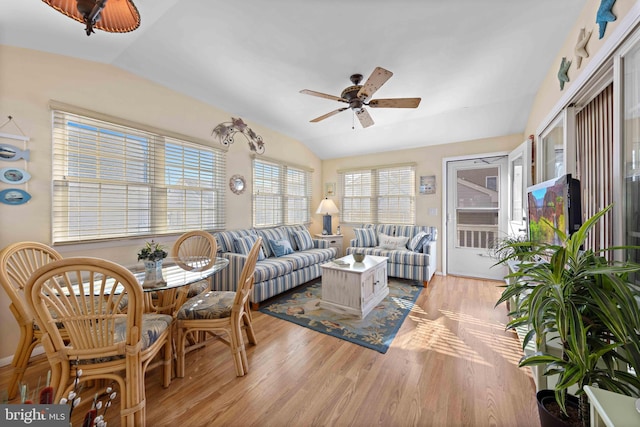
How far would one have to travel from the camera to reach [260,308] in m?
3.05

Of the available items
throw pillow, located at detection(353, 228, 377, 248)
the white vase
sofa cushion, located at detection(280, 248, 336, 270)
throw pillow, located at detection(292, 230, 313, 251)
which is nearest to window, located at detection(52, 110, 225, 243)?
the white vase

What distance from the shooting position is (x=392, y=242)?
4492mm

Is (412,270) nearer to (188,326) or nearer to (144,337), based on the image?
(188,326)

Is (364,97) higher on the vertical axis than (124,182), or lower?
higher

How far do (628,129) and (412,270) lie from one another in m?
2.95

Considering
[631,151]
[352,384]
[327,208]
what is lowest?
[352,384]

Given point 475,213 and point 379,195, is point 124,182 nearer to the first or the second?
point 379,195

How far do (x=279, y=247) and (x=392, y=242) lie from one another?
206 cm

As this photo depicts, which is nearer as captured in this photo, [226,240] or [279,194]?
[226,240]

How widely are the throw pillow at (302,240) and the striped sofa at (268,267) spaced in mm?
92

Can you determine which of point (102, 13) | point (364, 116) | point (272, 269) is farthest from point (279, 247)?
point (102, 13)

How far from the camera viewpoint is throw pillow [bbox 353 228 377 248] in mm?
4727

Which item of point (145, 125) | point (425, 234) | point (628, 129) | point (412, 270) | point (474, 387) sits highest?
point (145, 125)

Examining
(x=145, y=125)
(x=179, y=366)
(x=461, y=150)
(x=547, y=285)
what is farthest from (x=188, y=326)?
(x=461, y=150)
